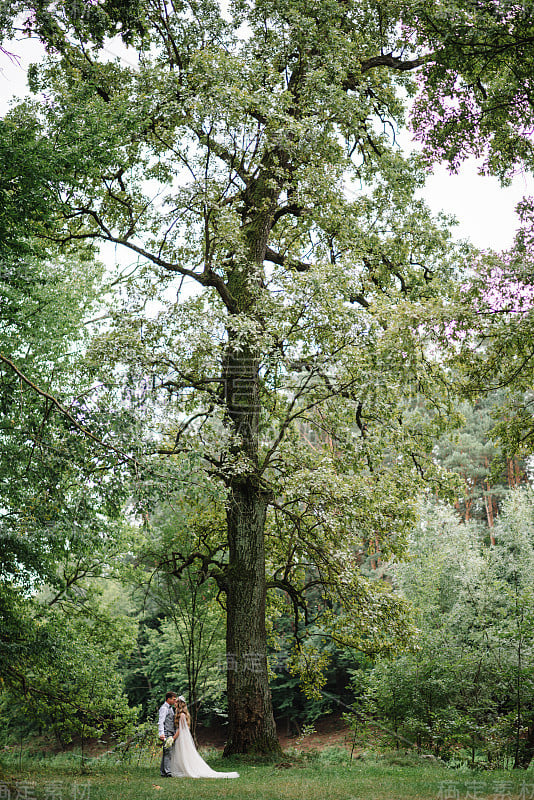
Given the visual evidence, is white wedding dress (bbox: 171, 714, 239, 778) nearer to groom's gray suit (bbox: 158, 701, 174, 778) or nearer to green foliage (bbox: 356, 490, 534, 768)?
groom's gray suit (bbox: 158, 701, 174, 778)

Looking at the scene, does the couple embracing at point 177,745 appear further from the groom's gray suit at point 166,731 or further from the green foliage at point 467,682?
the green foliage at point 467,682

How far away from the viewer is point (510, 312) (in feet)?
30.6

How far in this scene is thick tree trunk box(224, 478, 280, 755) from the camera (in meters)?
11.2

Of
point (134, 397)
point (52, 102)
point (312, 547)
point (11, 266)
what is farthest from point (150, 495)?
point (52, 102)

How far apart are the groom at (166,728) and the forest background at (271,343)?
3.75ft

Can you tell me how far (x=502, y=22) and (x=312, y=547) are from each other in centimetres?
836

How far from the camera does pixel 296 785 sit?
8.38 metres

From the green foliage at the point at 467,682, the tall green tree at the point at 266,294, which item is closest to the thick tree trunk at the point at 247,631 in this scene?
the tall green tree at the point at 266,294

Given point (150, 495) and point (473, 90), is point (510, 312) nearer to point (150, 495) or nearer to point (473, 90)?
point (473, 90)

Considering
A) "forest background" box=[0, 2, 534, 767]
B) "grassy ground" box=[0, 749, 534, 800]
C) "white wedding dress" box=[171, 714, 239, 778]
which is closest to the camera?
"grassy ground" box=[0, 749, 534, 800]

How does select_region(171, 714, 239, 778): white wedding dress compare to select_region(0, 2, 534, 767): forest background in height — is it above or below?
below

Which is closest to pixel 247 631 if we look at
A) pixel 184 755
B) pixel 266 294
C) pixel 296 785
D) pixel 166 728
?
pixel 166 728

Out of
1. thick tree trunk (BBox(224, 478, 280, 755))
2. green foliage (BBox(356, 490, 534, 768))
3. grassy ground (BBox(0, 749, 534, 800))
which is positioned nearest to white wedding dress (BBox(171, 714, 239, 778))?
grassy ground (BBox(0, 749, 534, 800))

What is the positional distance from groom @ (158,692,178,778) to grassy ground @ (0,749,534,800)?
0.32 metres
